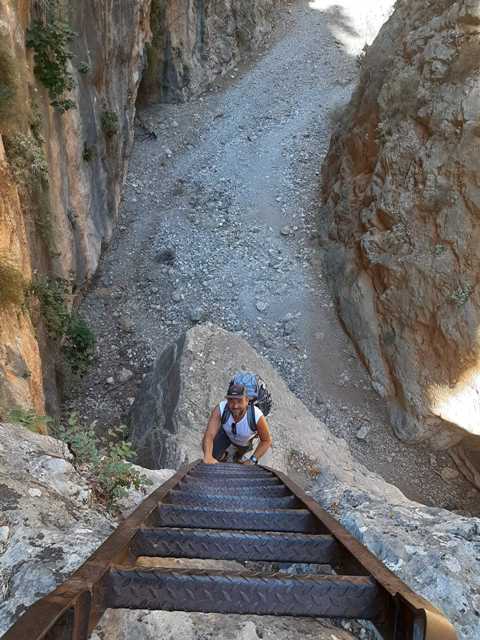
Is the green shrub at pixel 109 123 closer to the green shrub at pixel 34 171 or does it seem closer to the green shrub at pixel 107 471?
the green shrub at pixel 34 171

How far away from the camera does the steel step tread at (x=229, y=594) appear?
148 centimetres

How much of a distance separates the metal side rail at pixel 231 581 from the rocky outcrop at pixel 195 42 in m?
17.5

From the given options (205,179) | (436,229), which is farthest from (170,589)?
(205,179)

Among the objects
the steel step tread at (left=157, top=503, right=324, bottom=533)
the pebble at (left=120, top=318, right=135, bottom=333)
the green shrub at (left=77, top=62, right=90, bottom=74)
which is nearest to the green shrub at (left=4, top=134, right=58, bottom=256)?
the green shrub at (left=77, top=62, right=90, bottom=74)

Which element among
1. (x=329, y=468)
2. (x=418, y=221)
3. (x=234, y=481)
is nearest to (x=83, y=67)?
(x=418, y=221)

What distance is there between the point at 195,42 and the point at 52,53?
1215 centimetres

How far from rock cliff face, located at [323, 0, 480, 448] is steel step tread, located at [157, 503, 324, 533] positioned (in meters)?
8.22

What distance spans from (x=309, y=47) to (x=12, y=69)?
16985 mm

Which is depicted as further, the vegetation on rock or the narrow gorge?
the vegetation on rock

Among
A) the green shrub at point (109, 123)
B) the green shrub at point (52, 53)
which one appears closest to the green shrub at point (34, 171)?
the green shrub at point (52, 53)

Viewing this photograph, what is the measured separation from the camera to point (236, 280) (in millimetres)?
13211

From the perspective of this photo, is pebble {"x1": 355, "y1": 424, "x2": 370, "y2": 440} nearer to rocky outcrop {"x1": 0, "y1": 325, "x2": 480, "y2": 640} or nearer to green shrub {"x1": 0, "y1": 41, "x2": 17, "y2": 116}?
rocky outcrop {"x1": 0, "y1": 325, "x2": 480, "y2": 640}

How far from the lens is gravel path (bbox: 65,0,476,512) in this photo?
439 inches

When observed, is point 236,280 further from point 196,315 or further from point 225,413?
point 225,413
